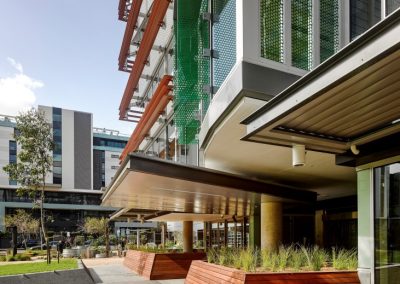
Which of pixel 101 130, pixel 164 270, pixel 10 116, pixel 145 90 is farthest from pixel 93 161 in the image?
pixel 164 270

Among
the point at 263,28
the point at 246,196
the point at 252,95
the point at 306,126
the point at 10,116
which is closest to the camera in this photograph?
the point at 306,126

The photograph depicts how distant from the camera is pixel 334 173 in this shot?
13.5 metres

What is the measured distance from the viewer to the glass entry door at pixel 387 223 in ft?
27.9

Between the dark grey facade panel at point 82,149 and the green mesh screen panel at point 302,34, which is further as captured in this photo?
the dark grey facade panel at point 82,149

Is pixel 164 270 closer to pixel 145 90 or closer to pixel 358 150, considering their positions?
pixel 358 150

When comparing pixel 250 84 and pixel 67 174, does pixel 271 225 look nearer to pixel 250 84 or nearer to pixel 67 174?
pixel 250 84

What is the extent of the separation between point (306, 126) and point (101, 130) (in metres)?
96.1

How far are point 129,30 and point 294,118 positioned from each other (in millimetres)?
30752

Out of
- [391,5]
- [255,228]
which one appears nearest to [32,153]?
[255,228]

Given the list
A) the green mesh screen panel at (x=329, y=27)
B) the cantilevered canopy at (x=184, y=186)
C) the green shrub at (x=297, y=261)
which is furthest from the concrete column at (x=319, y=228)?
the green mesh screen panel at (x=329, y=27)

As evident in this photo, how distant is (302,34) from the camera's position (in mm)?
10578

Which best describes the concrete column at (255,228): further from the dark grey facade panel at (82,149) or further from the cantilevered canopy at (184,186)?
the dark grey facade panel at (82,149)

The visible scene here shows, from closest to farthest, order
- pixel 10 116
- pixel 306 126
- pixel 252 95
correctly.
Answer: pixel 306 126 < pixel 252 95 < pixel 10 116

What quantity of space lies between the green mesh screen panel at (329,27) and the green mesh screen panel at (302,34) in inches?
23.5
